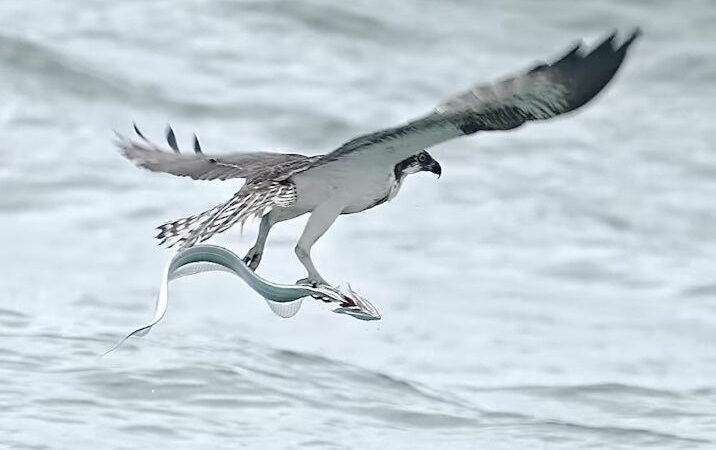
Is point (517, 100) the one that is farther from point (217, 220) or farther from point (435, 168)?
point (217, 220)

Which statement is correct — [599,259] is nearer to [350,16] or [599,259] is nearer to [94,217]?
[94,217]

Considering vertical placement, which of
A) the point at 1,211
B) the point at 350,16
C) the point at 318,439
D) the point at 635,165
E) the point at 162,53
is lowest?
the point at 318,439

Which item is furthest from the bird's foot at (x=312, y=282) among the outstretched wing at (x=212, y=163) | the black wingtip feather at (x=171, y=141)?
the black wingtip feather at (x=171, y=141)

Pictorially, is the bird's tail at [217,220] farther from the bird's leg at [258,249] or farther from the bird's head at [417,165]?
the bird's head at [417,165]

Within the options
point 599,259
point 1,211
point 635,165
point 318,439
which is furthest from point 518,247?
point 318,439

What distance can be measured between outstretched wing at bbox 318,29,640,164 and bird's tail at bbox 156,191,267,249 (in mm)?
208

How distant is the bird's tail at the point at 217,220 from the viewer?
4.04m

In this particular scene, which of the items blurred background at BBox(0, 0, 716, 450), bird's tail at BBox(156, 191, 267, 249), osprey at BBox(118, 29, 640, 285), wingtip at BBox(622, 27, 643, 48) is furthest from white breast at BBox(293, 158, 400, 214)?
wingtip at BBox(622, 27, 643, 48)

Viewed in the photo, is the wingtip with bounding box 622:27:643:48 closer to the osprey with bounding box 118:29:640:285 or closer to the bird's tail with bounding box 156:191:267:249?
the osprey with bounding box 118:29:640:285

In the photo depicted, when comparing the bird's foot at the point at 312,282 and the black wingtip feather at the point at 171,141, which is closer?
the bird's foot at the point at 312,282

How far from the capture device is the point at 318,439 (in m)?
5.80

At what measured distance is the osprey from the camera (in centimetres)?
385

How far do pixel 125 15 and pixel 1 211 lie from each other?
3735mm

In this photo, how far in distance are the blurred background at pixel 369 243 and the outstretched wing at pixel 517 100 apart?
0.42 ft
